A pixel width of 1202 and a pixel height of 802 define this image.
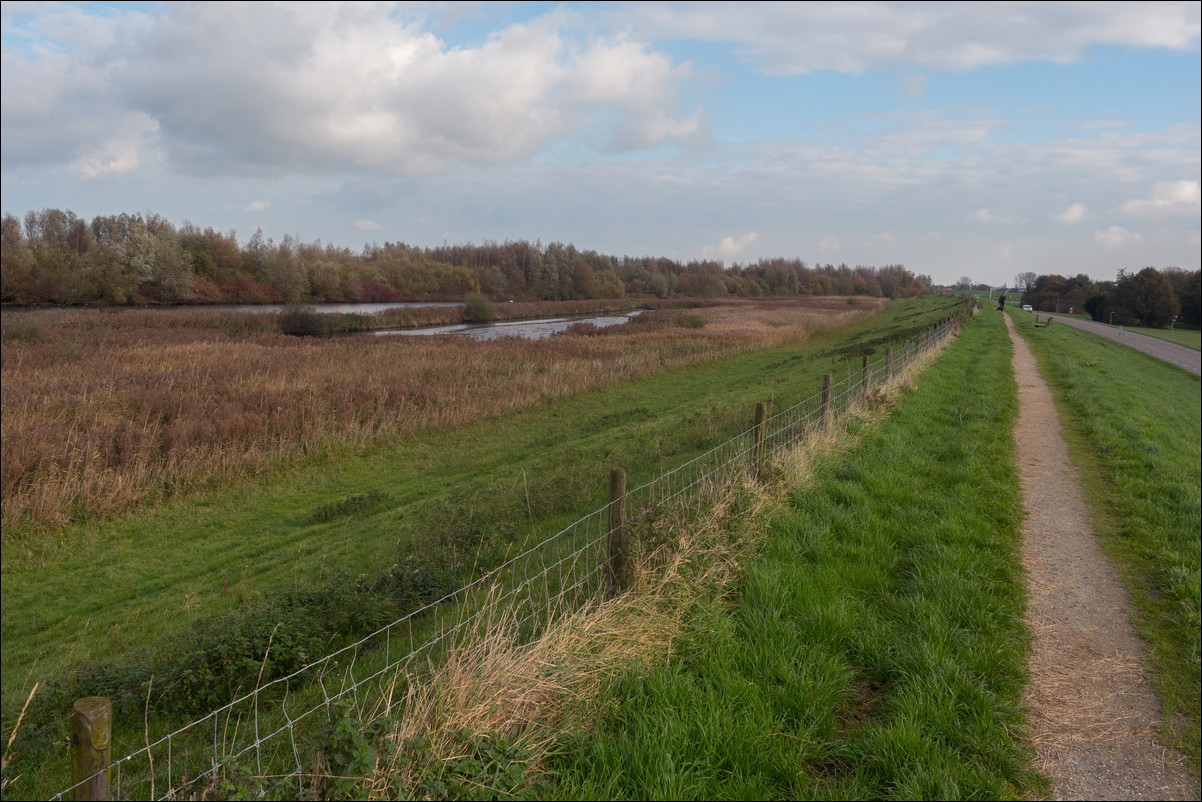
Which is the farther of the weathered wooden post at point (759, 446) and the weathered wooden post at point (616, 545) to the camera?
the weathered wooden post at point (759, 446)

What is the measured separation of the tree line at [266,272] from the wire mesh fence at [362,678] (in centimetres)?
5945

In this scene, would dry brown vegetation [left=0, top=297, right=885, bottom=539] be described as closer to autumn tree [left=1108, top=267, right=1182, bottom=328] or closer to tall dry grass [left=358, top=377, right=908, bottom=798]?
tall dry grass [left=358, top=377, right=908, bottom=798]

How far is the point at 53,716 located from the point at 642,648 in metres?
5.60

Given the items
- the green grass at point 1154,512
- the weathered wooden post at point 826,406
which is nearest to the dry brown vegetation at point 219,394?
the weathered wooden post at point 826,406

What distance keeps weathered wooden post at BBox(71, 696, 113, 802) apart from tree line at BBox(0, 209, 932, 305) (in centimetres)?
6272

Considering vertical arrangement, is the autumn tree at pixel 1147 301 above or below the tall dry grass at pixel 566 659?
above

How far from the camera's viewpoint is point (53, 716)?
5.72 metres

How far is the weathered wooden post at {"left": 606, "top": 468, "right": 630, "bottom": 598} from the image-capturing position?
4.94 meters

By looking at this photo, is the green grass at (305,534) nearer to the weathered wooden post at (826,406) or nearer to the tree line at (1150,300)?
the weathered wooden post at (826,406)

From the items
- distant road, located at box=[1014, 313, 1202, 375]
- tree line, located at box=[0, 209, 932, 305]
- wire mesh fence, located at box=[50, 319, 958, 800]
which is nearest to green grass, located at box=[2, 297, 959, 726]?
wire mesh fence, located at box=[50, 319, 958, 800]

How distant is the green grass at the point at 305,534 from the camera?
7918mm

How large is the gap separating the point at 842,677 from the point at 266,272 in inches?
3510

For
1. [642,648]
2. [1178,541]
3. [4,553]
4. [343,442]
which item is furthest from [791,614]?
[343,442]

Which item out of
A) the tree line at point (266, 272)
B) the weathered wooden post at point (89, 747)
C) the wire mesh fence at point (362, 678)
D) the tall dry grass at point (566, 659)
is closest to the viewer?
the weathered wooden post at point (89, 747)
